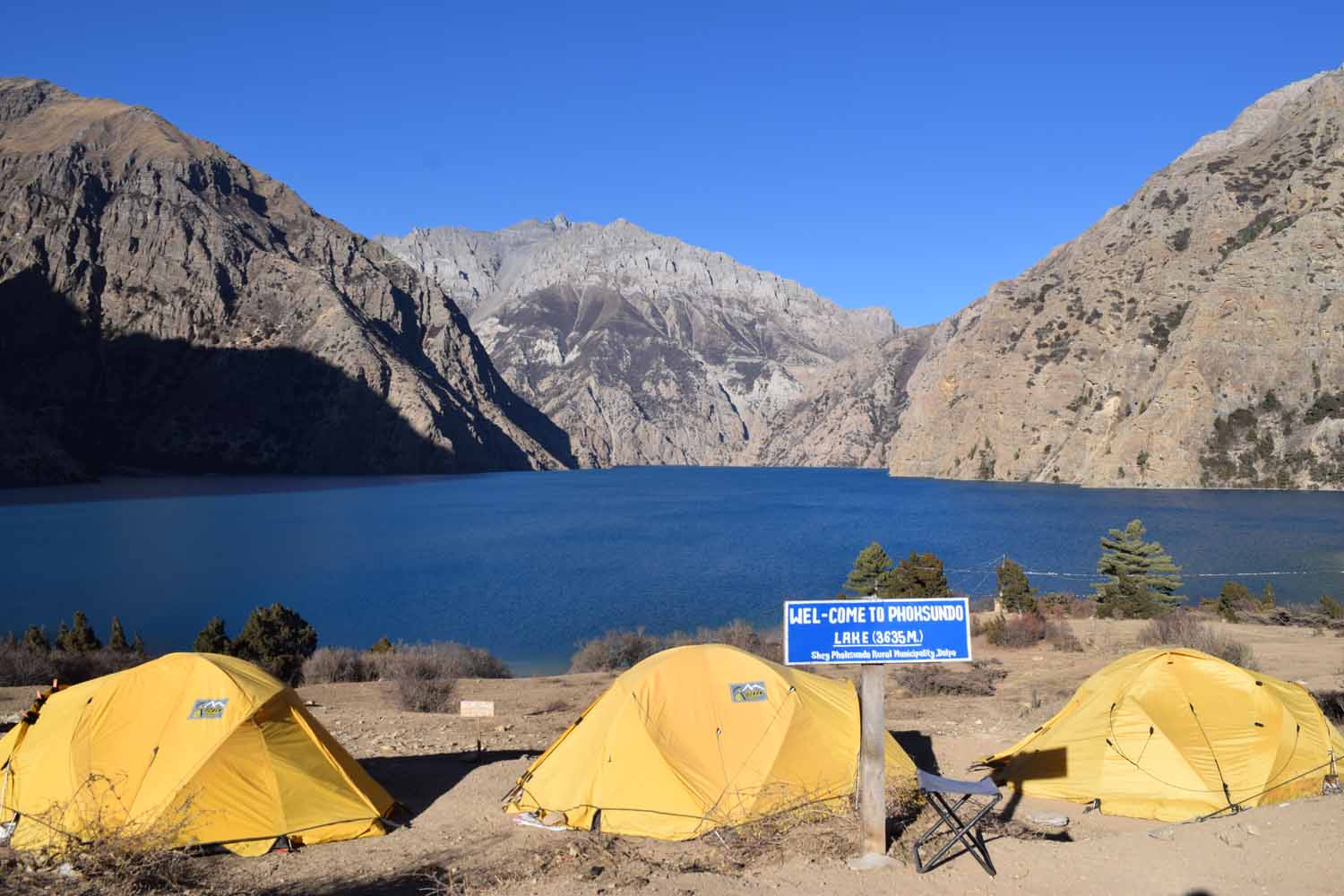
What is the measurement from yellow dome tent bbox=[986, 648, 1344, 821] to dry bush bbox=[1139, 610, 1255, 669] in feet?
22.5

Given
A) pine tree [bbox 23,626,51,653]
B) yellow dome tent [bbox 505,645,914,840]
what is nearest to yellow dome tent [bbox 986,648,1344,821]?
yellow dome tent [bbox 505,645,914,840]

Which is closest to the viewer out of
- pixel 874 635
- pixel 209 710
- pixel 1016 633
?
pixel 874 635

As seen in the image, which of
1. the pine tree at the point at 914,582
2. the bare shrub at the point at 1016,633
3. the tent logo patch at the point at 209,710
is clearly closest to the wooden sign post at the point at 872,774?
the tent logo patch at the point at 209,710

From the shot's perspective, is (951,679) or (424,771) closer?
(424,771)

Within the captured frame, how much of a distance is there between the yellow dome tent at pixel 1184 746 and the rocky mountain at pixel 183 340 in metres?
150

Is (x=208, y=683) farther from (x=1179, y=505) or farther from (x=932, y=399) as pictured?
(x=932, y=399)

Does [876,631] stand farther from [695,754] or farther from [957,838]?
[695,754]

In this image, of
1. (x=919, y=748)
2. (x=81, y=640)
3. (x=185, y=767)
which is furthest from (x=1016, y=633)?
(x=81, y=640)

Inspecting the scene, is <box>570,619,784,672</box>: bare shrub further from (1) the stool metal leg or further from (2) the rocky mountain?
(2) the rocky mountain

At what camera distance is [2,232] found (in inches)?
5930

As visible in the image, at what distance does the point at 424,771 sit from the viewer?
39.9ft

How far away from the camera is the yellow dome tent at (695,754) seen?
9.58 metres

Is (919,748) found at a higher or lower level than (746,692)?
lower

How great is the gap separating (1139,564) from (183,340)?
5990 inches
